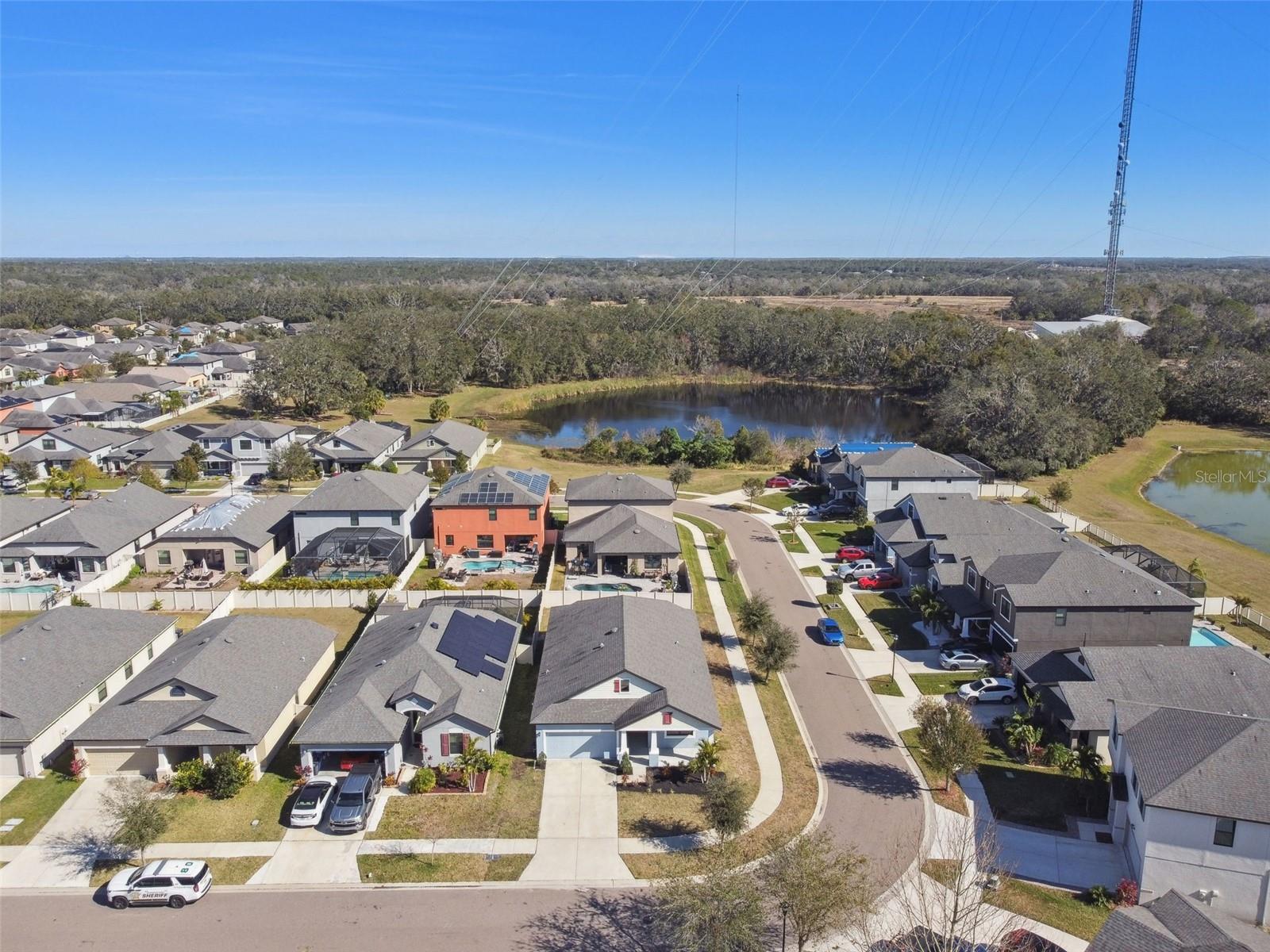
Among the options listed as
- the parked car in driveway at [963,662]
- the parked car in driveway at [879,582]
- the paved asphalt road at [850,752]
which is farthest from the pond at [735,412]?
the parked car in driveway at [963,662]

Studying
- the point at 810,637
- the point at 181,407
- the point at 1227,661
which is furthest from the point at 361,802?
the point at 181,407

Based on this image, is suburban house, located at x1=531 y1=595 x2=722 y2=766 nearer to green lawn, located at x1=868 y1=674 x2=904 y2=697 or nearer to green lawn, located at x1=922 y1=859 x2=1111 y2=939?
green lawn, located at x1=868 y1=674 x2=904 y2=697

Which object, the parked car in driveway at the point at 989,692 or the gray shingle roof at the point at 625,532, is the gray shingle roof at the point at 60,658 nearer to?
the gray shingle roof at the point at 625,532

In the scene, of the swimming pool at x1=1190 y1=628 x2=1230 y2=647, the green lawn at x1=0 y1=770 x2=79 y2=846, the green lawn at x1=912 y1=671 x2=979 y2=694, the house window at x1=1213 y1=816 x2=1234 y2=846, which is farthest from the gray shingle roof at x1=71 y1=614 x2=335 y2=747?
the swimming pool at x1=1190 y1=628 x2=1230 y2=647

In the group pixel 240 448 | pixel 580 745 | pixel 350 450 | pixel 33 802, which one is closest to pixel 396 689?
pixel 580 745

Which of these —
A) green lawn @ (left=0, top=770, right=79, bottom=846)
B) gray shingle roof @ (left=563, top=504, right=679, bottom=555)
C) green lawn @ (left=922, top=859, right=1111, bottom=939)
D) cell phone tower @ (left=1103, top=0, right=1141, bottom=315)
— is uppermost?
cell phone tower @ (left=1103, top=0, right=1141, bottom=315)

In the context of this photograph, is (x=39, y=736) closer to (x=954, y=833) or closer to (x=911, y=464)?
(x=954, y=833)

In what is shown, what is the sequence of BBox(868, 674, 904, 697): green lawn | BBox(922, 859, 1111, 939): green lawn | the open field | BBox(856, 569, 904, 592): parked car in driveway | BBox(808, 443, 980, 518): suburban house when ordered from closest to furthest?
1. BBox(922, 859, 1111, 939): green lawn
2. BBox(868, 674, 904, 697): green lawn
3. BBox(856, 569, 904, 592): parked car in driveway
4. the open field
5. BBox(808, 443, 980, 518): suburban house
